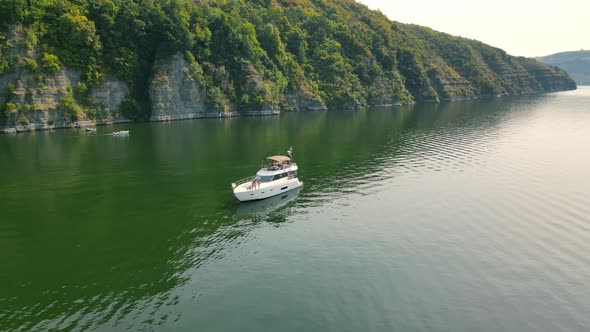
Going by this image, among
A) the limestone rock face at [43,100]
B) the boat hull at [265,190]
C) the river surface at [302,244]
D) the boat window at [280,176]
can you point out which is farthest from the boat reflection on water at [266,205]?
the limestone rock face at [43,100]

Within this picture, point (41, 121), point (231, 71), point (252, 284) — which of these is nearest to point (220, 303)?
point (252, 284)

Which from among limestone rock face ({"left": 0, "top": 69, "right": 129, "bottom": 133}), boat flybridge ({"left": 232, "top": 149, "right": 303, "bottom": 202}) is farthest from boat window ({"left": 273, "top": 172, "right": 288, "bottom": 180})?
limestone rock face ({"left": 0, "top": 69, "right": 129, "bottom": 133})

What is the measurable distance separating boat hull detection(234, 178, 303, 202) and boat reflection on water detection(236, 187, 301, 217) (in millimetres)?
654

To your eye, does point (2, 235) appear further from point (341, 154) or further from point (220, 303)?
point (341, 154)

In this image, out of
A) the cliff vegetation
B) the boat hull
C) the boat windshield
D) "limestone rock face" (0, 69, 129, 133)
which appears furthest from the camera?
the cliff vegetation

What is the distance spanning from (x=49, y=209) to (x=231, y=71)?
5558 inches

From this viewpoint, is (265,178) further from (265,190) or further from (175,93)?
(175,93)

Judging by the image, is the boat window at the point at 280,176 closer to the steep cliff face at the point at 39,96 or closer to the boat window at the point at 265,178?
the boat window at the point at 265,178

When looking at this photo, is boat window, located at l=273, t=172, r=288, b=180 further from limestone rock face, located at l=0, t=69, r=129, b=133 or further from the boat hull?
limestone rock face, located at l=0, t=69, r=129, b=133

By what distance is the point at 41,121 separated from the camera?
129750mm

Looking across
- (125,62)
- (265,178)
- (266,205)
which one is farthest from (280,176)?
(125,62)

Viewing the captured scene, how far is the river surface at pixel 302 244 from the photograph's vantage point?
1178 inches

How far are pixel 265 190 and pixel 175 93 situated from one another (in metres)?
120

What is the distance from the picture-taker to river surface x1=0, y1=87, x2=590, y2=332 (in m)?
29.9
